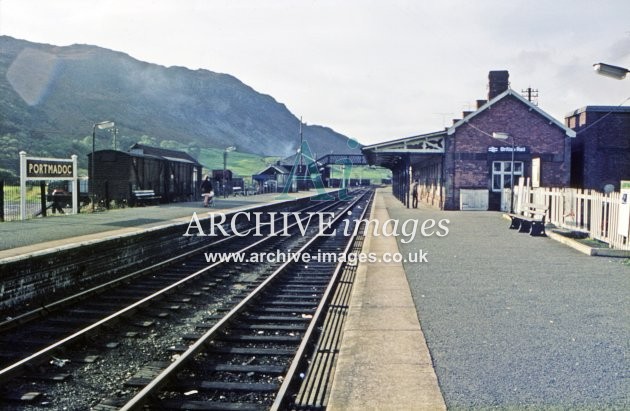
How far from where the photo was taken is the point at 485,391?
4.22 meters

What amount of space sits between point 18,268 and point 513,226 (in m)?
14.0

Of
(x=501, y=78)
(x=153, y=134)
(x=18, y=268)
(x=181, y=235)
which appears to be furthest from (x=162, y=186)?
(x=153, y=134)

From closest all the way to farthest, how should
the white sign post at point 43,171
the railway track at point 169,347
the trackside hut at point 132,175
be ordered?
the railway track at point 169,347
the white sign post at point 43,171
the trackside hut at point 132,175

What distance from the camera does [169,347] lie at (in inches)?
235

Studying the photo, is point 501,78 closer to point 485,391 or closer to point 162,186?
point 162,186

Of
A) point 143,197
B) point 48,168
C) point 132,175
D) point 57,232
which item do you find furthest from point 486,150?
point 57,232

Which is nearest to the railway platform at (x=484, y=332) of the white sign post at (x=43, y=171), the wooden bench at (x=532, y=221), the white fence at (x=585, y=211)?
the white fence at (x=585, y=211)

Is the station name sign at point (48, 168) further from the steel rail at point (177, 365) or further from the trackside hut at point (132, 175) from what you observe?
the steel rail at point (177, 365)

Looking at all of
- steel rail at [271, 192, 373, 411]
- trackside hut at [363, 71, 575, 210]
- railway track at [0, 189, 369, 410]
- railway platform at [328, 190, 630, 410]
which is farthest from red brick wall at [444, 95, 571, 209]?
steel rail at [271, 192, 373, 411]

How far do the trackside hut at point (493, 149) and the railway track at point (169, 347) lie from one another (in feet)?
56.1

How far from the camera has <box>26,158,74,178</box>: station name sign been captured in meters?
17.5

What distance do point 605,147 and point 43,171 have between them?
26.2 metres

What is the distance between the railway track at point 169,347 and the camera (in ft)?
15.1

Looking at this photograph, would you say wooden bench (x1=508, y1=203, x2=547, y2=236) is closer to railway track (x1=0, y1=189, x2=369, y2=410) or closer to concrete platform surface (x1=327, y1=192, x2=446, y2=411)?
railway track (x1=0, y1=189, x2=369, y2=410)
